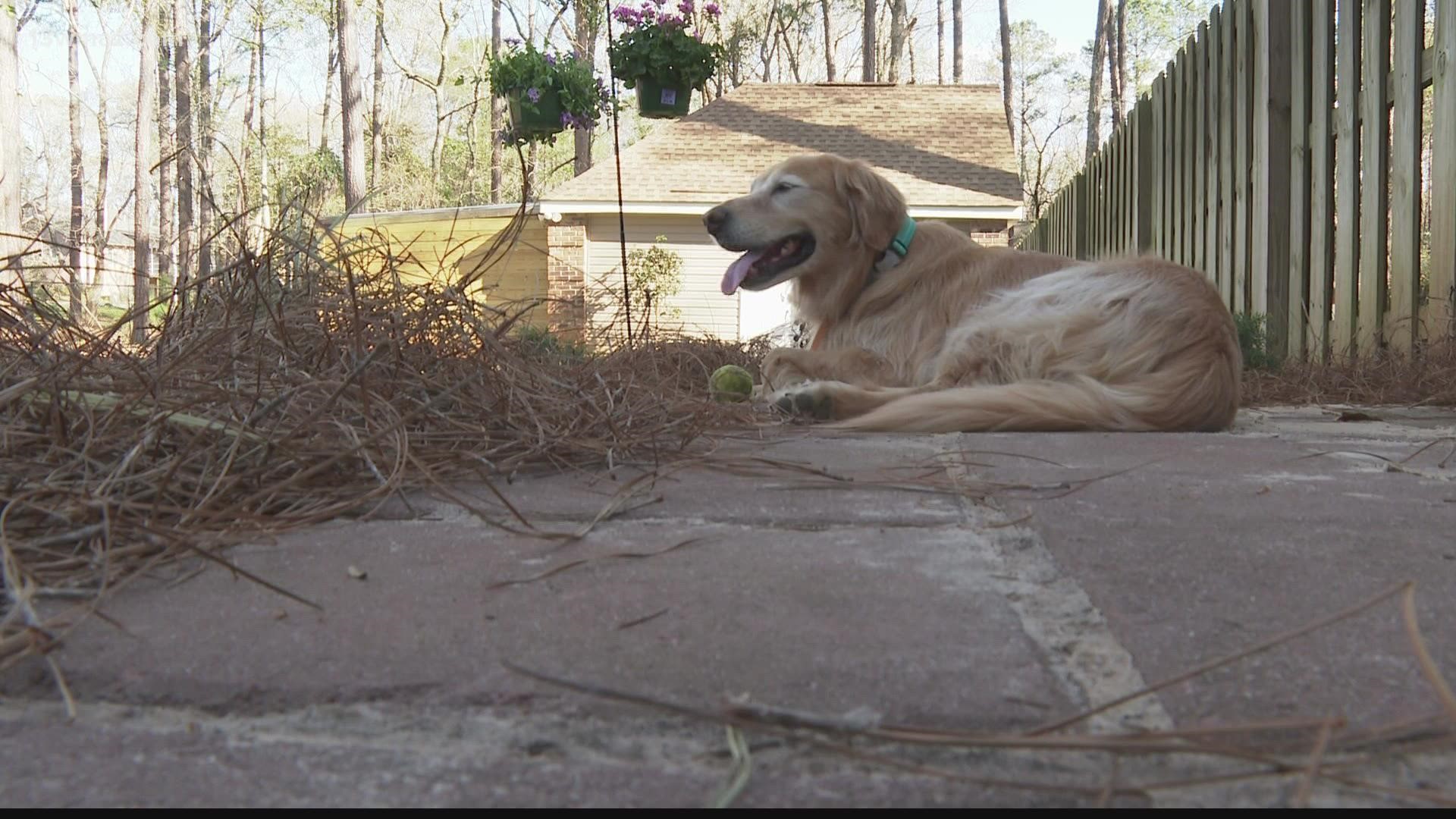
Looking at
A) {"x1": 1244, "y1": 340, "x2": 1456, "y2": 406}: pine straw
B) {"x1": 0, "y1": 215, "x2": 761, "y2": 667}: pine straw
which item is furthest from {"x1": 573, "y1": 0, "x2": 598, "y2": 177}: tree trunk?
{"x1": 0, "y1": 215, "x2": 761, "y2": 667}: pine straw

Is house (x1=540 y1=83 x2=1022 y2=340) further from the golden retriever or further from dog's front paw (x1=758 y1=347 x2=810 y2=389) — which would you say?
dog's front paw (x1=758 y1=347 x2=810 y2=389)

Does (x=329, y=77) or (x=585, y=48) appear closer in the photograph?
(x=585, y=48)

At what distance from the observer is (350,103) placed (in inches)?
828

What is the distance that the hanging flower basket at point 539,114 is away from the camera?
315 inches

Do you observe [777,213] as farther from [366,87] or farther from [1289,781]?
[366,87]

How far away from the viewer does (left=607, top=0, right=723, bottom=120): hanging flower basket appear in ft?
25.1

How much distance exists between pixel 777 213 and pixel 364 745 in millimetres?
3726

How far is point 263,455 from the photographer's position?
1.56 m

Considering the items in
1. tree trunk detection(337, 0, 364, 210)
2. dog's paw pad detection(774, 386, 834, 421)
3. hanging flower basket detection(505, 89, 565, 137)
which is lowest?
dog's paw pad detection(774, 386, 834, 421)

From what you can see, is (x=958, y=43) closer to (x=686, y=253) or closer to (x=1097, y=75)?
(x=1097, y=75)

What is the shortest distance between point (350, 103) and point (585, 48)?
9.92 meters

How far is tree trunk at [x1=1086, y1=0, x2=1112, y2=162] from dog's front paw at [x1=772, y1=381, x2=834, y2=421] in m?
27.6

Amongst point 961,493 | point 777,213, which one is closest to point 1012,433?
point 961,493

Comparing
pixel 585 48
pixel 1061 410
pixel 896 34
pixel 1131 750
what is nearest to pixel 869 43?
pixel 896 34
